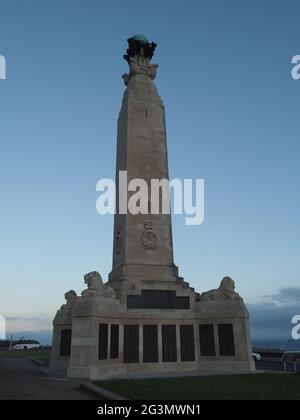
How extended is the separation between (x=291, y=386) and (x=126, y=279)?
43.4 feet

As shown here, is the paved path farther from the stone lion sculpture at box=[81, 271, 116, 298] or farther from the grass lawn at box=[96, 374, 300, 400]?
the stone lion sculpture at box=[81, 271, 116, 298]

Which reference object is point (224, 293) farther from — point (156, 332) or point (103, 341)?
point (103, 341)

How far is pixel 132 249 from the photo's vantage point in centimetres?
2839

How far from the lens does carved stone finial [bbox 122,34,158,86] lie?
116ft

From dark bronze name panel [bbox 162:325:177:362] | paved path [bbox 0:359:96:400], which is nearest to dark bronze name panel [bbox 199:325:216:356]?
dark bronze name panel [bbox 162:325:177:362]

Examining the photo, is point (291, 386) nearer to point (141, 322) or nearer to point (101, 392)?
point (101, 392)

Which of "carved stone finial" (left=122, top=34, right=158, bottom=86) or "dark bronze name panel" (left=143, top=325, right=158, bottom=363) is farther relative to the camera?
"carved stone finial" (left=122, top=34, right=158, bottom=86)

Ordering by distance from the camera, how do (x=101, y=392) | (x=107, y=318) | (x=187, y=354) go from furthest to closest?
1. (x=187, y=354)
2. (x=107, y=318)
3. (x=101, y=392)

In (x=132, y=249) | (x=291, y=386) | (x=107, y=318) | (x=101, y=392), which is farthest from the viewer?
(x=132, y=249)

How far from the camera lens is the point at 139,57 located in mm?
35969

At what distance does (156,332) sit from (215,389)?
10396 millimetres

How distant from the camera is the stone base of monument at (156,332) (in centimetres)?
2291

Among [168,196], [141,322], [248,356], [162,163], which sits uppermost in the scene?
[162,163]
